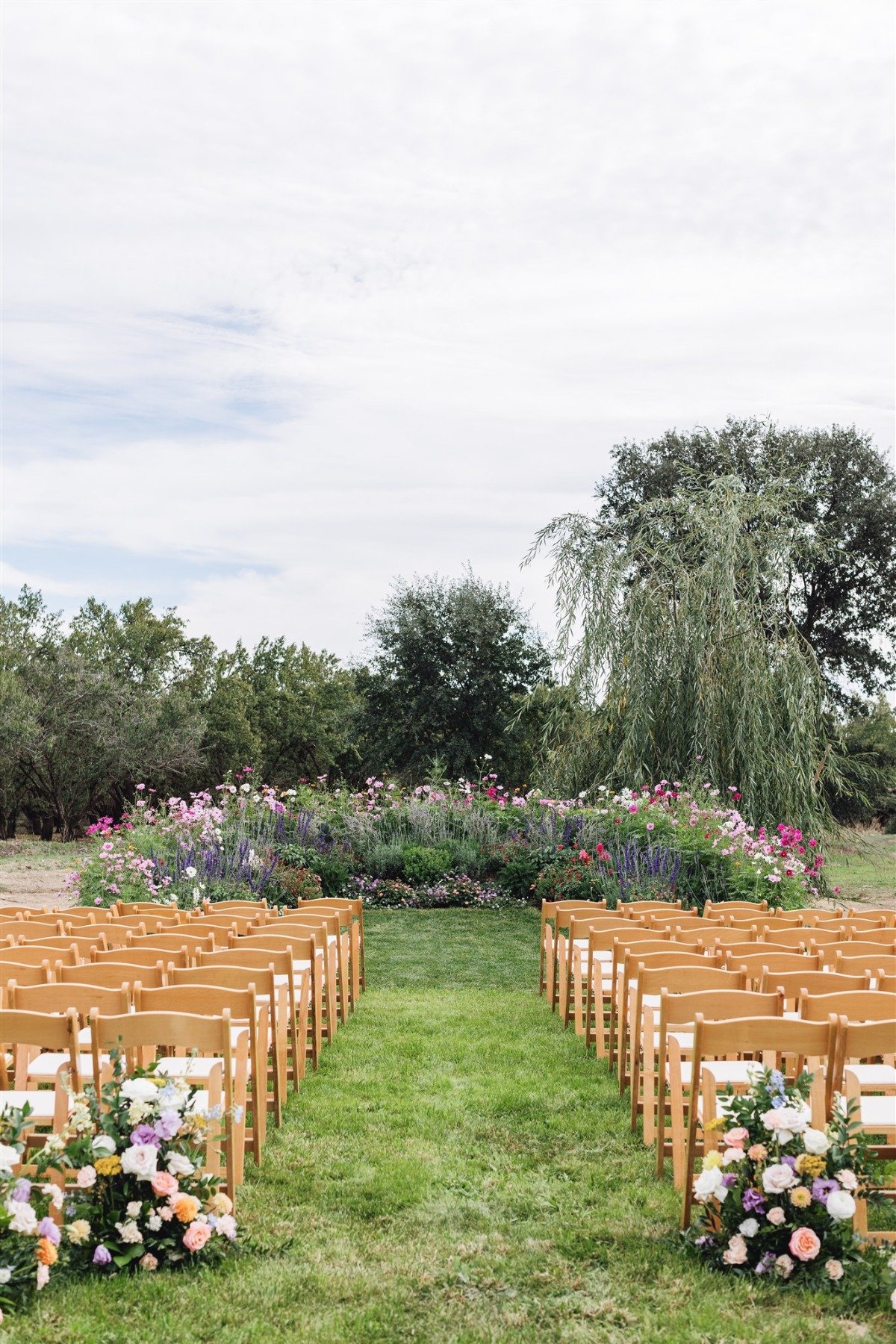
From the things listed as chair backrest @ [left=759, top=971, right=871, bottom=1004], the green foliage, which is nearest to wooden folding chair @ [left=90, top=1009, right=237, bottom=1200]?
chair backrest @ [left=759, top=971, right=871, bottom=1004]

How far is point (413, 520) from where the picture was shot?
23.0 metres

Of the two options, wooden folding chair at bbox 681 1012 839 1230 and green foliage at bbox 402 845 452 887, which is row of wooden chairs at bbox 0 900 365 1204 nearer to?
wooden folding chair at bbox 681 1012 839 1230

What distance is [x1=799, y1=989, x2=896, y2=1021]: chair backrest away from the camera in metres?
4.43

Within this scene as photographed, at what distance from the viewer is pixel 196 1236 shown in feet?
12.5

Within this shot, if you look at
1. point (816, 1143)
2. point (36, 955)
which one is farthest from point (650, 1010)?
point (36, 955)

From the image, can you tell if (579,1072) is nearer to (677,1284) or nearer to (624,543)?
(677,1284)

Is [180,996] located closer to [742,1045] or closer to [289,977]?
[289,977]

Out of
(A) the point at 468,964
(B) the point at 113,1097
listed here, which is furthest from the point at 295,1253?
(A) the point at 468,964

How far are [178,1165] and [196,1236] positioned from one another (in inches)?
9.6

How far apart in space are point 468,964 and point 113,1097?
23.6 feet

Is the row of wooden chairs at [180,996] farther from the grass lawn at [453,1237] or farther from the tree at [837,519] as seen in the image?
the tree at [837,519]

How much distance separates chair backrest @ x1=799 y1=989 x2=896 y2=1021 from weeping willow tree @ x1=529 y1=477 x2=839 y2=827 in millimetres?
10335

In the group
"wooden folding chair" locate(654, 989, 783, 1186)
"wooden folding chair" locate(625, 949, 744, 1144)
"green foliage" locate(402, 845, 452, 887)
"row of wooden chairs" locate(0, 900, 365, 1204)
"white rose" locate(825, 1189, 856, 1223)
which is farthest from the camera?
"green foliage" locate(402, 845, 452, 887)

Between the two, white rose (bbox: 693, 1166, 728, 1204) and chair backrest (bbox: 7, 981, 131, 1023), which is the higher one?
chair backrest (bbox: 7, 981, 131, 1023)
